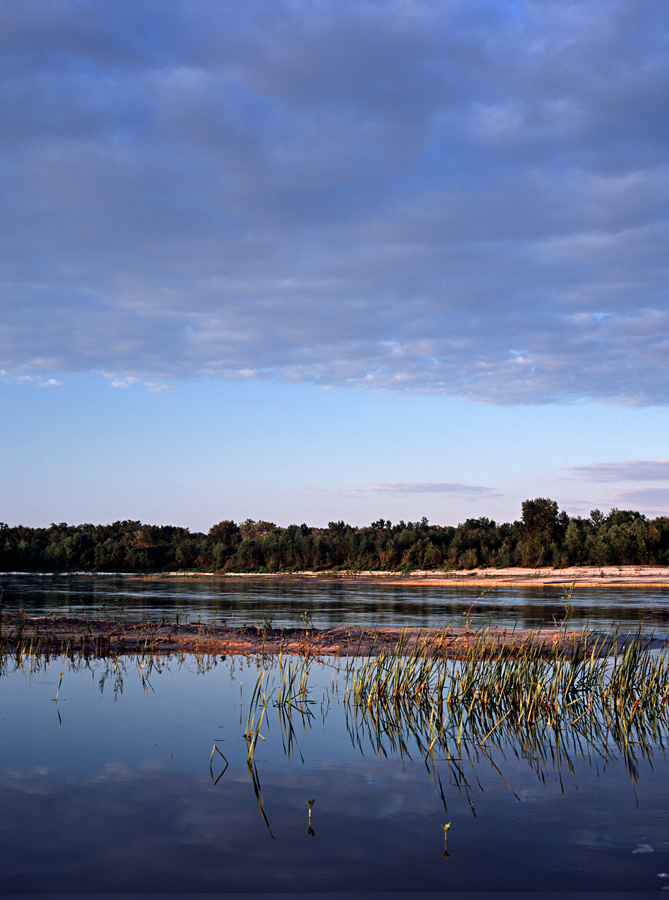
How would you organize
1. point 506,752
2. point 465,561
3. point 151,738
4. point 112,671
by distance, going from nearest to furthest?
point 506,752 < point 151,738 < point 112,671 < point 465,561

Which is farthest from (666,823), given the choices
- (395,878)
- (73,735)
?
(73,735)

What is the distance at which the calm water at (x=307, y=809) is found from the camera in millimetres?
7180

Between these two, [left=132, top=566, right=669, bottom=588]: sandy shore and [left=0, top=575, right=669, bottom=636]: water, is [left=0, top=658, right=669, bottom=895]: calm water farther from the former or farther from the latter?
[left=132, top=566, right=669, bottom=588]: sandy shore

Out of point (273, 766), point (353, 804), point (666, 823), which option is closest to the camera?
point (666, 823)

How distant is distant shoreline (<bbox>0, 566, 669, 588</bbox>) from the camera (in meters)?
69.6

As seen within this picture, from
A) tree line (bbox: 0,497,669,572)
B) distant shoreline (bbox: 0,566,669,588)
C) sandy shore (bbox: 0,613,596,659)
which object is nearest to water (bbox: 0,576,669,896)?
sandy shore (bbox: 0,613,596,659)

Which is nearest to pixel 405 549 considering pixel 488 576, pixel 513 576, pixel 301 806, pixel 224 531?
pixel 488 576

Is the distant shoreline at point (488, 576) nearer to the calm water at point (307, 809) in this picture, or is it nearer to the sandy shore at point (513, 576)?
the sandy shore at point (513, 576)

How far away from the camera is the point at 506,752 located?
38.7ft

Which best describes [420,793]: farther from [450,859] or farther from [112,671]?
[112,671]

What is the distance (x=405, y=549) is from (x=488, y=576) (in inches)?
716

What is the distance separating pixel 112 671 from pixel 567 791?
45.4ft

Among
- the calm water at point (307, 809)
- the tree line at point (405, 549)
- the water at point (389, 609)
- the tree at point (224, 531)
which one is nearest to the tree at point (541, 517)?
the tree line at point (405, 549)

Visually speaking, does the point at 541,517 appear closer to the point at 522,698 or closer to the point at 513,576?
the point at 513,576
